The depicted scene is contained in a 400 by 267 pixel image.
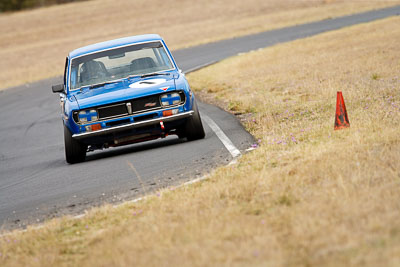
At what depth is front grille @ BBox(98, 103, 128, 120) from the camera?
9430mm

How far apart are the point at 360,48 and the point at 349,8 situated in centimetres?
2832

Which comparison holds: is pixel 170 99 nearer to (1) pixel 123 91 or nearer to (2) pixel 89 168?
(1) pixel 123 91

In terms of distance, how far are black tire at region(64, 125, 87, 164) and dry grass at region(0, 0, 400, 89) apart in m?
21.2

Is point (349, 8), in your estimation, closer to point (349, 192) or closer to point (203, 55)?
point (203, 55)

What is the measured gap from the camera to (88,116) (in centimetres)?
943

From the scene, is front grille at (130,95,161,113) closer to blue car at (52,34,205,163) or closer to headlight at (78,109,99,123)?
blue car at (52,34,205,163)

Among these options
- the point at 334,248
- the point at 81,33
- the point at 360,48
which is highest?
the point at 334,248

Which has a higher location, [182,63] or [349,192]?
[349,192]

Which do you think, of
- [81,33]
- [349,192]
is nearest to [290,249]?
[349,192]

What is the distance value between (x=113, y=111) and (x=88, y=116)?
0.34 m

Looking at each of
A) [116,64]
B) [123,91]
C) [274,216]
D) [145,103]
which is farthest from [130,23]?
[274,216]

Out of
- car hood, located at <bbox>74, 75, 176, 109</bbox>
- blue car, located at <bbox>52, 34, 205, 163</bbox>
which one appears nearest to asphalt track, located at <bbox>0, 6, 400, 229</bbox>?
blue car, located at <bbox>52, 34, 205, 163</bbox>

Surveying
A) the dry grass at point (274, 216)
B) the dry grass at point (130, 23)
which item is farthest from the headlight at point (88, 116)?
the dry grass at point (130, 23)

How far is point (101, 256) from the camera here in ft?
16.0
